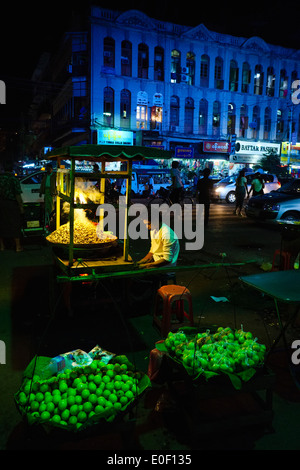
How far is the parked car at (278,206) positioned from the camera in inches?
525

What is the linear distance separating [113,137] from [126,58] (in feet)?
23.9

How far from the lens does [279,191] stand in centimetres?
1481

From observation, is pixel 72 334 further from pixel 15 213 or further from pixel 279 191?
pixel 279 191

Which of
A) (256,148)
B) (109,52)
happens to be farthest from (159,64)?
(256,148)

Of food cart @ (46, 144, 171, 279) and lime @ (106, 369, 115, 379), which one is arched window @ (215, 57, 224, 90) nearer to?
food cart @ (46, 144, 171, 279)

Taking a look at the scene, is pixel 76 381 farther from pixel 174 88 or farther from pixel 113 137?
pixel 174 88

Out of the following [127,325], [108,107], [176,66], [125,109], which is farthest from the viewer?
[176,66]

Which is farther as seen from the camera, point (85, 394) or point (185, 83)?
point (185, 83)

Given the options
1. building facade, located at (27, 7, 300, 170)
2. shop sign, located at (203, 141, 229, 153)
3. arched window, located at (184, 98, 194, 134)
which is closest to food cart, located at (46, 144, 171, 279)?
building facade, located at (27, 7, 300, 170)

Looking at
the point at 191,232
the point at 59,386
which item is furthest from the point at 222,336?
the point at 191,232

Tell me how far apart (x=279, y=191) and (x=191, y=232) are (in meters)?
4.57

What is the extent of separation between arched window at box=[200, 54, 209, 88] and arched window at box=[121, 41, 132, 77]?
7732 mm

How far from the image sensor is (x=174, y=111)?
1350 inches

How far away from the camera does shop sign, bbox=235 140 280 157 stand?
3713cm
